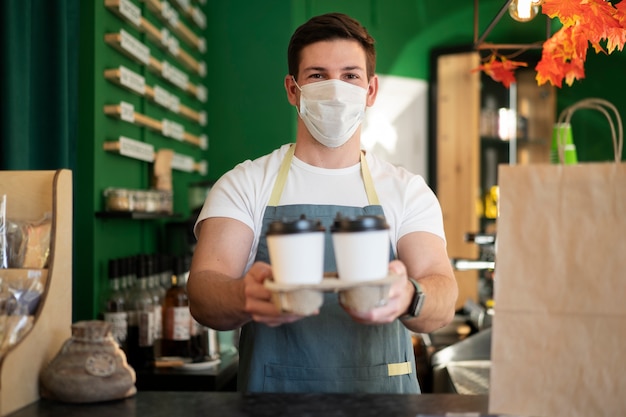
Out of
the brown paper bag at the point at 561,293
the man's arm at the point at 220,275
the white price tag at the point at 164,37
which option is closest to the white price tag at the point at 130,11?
the white price tag at the point at 164,37

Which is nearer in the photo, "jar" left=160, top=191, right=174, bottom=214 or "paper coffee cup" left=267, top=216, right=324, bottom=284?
"paper coffee cup" left=267, top=216, right=324, bottom=284

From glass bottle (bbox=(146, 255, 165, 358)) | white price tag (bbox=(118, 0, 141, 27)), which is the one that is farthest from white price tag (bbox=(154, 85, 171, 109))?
glass bottle (bbox=(146, 255, 165, 358))

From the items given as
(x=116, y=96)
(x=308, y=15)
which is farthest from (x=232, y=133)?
(x=116, y=96)

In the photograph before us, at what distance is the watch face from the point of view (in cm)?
146

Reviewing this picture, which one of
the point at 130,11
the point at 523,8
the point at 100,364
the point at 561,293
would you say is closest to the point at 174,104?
the point at 130,11

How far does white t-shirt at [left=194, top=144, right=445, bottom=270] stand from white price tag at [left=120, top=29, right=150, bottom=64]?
1779 mm

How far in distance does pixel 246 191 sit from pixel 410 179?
0.40 m

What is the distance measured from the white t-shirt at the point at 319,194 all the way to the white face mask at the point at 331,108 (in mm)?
92

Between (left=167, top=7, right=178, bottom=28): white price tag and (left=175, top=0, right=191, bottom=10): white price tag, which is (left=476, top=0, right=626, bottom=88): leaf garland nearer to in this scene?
(left=167, top=7, right=178, bottom=28): white price tag

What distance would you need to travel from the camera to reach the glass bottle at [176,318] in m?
3.13

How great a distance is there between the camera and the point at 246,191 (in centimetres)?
192

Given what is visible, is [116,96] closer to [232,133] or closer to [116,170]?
[116,170]

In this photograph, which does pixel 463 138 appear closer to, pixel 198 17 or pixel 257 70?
pixel 257 70

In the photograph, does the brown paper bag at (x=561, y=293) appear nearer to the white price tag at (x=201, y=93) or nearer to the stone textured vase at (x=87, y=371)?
the stone textured vase at (x=87, y=371)
